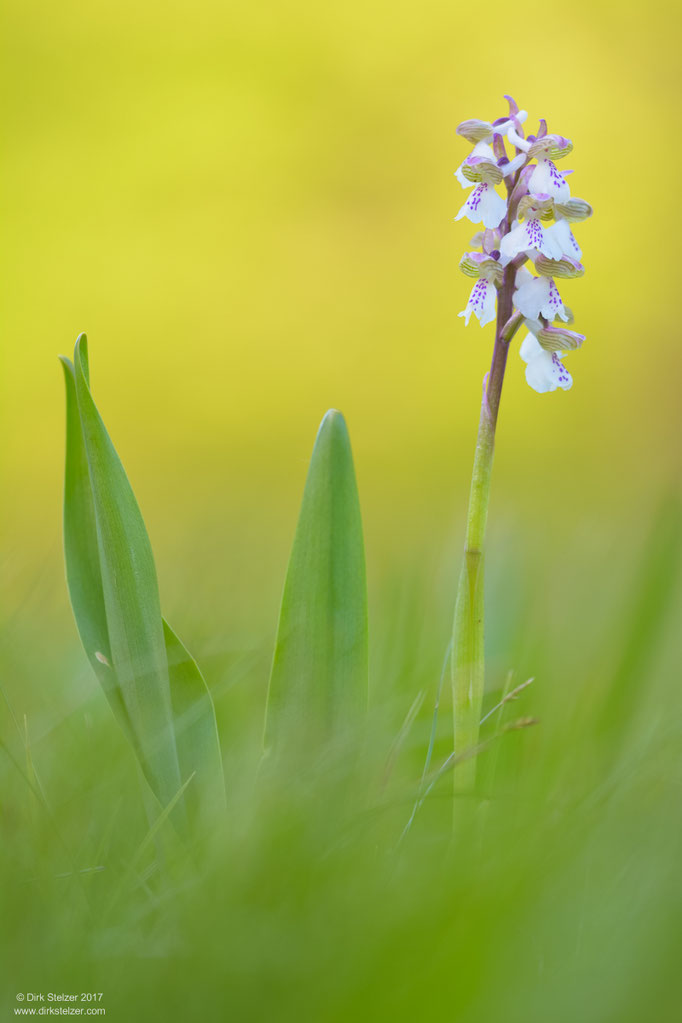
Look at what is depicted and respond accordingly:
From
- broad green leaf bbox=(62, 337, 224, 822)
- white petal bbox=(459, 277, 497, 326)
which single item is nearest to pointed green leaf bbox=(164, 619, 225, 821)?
broad green leaf bbox=(62, 337, 224, 822)

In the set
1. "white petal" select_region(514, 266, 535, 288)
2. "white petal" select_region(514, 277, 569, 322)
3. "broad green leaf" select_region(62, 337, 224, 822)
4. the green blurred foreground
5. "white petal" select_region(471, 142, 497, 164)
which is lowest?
the green blurred foreground

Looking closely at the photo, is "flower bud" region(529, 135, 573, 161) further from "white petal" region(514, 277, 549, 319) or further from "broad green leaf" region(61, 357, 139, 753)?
"broad green leaf" region(61, 357, 139, 753)

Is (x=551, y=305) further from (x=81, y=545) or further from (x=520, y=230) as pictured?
(x=81, y=545)

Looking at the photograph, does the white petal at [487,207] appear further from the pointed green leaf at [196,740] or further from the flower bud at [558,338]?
the pointed green leaf at [196,740]

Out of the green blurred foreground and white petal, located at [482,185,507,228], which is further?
white petal, located at [482,185,507,228]

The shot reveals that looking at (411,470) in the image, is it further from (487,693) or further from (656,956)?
(656,956)

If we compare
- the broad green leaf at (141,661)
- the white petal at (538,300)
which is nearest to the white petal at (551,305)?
the white petal at (538,300)

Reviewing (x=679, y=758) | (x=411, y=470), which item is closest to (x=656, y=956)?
(x=679, y=758)
